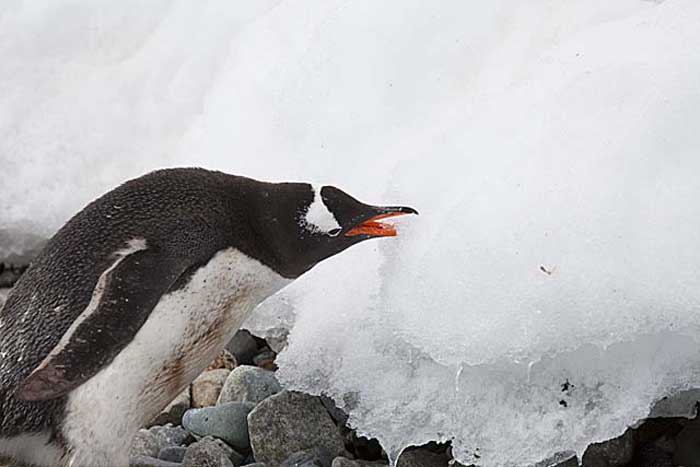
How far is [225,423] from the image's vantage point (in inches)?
87.7

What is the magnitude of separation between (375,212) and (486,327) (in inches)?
12.0

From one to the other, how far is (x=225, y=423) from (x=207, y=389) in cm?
23

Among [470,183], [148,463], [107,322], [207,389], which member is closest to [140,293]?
[107,322]

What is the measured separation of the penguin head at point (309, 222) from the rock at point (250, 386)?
13.1 inches

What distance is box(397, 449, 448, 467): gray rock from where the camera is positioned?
80.4 inches

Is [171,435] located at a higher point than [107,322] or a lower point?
lower

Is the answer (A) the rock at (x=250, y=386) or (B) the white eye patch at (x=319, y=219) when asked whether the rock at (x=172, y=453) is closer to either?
(A) the rock at (x=250, y=386)

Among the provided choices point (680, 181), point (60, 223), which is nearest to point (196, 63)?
point (60, 223)

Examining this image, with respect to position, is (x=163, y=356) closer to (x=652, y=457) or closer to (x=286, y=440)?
(x=286, y=440)

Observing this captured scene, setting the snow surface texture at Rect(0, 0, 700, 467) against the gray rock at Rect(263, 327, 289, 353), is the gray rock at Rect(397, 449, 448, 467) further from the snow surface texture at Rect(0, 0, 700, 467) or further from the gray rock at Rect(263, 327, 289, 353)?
the gray rock at Rect(263, 327, 289, 353)

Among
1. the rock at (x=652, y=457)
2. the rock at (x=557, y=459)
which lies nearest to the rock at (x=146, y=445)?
the rock at (x=557, y=459)

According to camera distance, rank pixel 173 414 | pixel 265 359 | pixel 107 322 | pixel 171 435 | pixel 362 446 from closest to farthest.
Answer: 1. pixel 107 322
2. pixel 362 446
3. pixel 171 435
4. pixel 173 414
5. pixel 265 359

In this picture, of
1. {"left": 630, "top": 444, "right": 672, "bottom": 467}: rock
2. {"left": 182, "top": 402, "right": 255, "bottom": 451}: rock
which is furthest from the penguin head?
{"left": 630, "top": 444, "right": 672, "bottom": 467}: rock

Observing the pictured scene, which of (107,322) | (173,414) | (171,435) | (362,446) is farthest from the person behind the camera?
(173,414)
